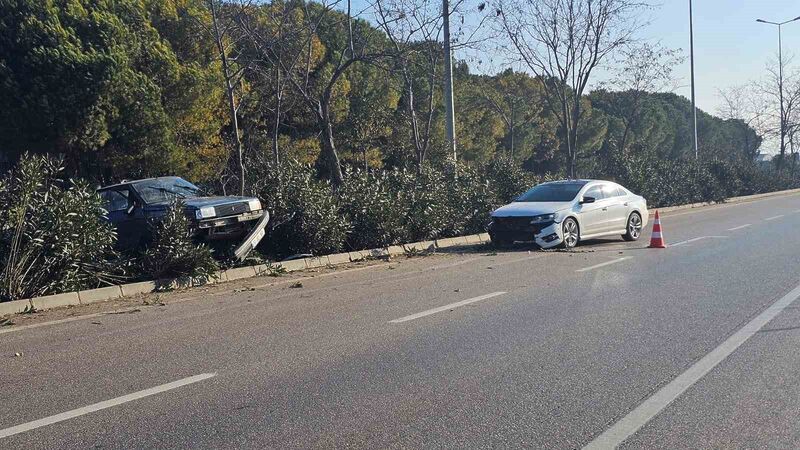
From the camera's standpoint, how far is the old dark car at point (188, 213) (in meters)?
12.6

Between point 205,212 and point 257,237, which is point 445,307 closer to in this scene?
point 257,237

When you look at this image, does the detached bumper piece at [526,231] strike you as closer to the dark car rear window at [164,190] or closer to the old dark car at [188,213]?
the old dark car at [188,213]

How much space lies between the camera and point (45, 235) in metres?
10.6

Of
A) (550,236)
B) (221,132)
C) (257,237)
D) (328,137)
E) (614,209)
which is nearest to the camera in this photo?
(257,237)

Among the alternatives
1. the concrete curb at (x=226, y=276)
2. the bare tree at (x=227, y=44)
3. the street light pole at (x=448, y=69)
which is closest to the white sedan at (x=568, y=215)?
the concrete curb at (x=226, y=276)

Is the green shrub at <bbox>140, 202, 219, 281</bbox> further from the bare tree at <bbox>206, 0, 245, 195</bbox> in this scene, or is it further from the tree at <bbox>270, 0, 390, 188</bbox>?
the tree at <bbox>270, 0, 390, 188</bbox>

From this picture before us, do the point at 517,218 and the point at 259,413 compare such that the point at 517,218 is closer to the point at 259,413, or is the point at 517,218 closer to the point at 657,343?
the point at 657,343

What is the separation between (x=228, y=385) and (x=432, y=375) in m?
1.63

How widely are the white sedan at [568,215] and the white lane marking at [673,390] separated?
24.5ft

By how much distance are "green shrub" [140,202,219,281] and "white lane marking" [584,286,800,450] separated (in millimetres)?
7713

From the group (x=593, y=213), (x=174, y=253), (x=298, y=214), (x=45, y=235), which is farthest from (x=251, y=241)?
(x=593, y=213)

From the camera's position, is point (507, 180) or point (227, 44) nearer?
point (227, 44)

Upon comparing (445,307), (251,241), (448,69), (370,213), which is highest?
(448,69)

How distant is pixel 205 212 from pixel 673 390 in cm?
849
